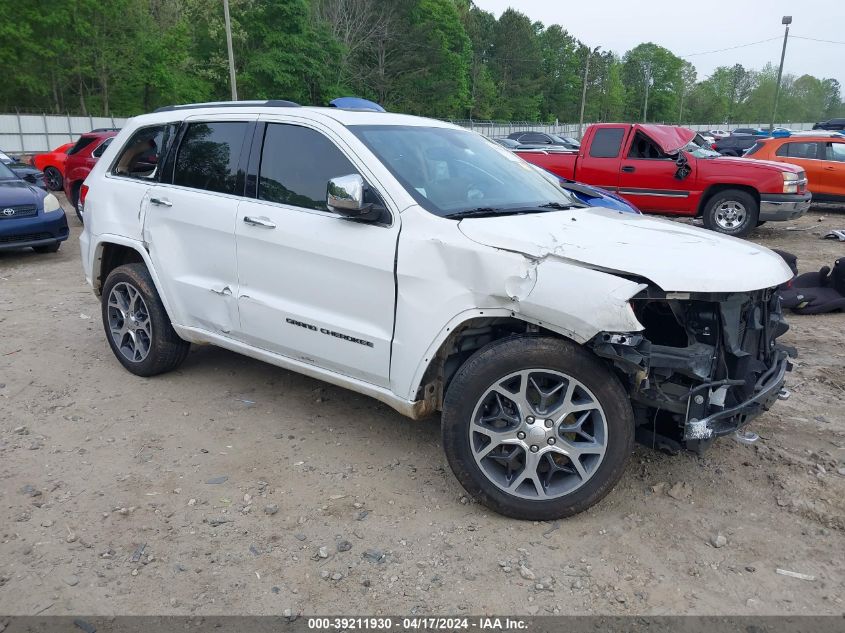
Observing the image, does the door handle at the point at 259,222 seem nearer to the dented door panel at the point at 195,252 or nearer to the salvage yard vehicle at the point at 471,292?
the salvage yard vehicle at the point at 471,292

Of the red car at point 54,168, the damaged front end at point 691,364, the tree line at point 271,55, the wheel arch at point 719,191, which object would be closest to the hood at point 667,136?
the wheel arch at point 719,191

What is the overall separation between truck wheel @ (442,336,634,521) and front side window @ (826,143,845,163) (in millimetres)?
14334

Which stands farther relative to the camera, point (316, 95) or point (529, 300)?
point (316, 95)

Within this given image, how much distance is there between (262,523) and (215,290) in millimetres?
1633

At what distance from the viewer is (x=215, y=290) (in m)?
4.33

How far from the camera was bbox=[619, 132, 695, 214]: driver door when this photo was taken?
11648 millimetres

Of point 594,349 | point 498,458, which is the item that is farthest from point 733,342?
point 498,458

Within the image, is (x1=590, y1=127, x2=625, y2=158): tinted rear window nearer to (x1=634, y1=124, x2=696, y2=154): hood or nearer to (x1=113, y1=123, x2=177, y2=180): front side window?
(x1=634, y1=124, x2=696, y2=154): hood

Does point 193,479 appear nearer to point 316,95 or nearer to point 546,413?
point 546,413

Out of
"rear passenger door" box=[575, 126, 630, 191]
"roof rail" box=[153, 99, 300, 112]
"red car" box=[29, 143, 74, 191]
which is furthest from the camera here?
"red car" box=[29, 143, 74, 191]

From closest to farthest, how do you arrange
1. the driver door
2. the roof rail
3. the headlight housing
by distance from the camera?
the roof rail, the headlight housing, the driver door

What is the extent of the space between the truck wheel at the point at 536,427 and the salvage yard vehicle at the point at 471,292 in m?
0.01

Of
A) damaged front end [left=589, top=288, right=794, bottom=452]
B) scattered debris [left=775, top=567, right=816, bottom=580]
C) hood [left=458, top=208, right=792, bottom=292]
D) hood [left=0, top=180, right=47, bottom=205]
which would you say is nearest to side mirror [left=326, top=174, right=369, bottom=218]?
hood [left=458, top=208, right=792, bottom=292]

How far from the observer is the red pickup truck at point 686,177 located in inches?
445
